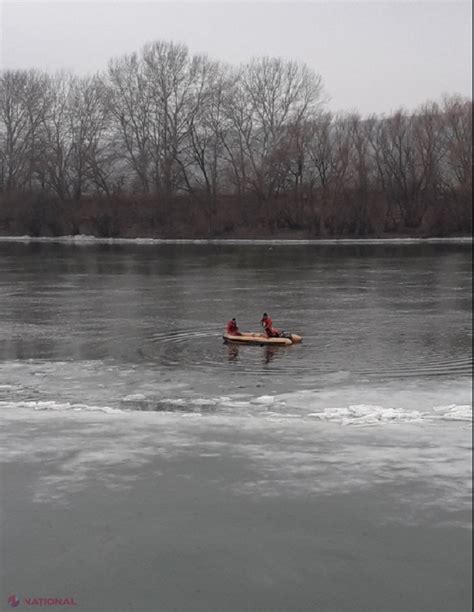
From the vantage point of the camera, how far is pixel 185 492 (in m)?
9.52

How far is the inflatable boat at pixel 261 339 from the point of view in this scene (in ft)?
68.8

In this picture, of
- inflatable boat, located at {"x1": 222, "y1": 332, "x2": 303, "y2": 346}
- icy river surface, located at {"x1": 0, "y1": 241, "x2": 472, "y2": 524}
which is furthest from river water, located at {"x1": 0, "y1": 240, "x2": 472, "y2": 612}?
inflatable boat, located at {"x1": 222, "y1": 332, "x2": 303, "y2": 346}

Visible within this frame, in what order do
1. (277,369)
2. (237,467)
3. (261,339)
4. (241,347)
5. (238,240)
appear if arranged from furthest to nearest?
1. (238,240)
2. (261,339)
3. (241,347)
4. (277,369)
5. (237,467)

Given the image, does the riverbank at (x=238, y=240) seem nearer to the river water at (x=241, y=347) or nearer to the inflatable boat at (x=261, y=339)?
the river water at (x=241, y=347)

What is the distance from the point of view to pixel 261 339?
21281 mm

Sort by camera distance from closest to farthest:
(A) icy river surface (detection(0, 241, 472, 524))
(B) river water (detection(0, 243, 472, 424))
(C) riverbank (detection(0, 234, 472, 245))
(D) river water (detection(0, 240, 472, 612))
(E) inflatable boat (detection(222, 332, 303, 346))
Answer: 1. (D) river water (detection(0, 240, 472, 612))
2. (A) icy river surface (detection(0, 241, 472, 524))
3. (B) river water (detection(0, 243, 472, 424))
4. (E) inflatable boat (detection(222, 332, 303, 346))
5. (C) riverbank (detection(0, 234, 472, 245))

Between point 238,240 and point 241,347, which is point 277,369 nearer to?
point 241,347

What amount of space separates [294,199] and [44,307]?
6107 centimetres

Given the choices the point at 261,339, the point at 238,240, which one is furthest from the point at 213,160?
the point at 261,339

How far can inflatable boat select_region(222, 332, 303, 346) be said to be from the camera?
20984 millimetres

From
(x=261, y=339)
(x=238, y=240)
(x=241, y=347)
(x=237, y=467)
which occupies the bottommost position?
(x=237, y=467)

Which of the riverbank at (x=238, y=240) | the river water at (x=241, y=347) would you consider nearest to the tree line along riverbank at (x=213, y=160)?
the riverbank at (x=238, y=240)

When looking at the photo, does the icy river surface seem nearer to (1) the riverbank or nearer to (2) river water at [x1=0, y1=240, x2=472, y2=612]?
(2) river water at [x1=0, y1=240, x2=472, y2=612]

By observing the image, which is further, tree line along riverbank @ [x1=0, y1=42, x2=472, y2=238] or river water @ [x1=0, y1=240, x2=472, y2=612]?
tree line along riverbank @ [x1=0, y1=42, x2=472, y2=238]
